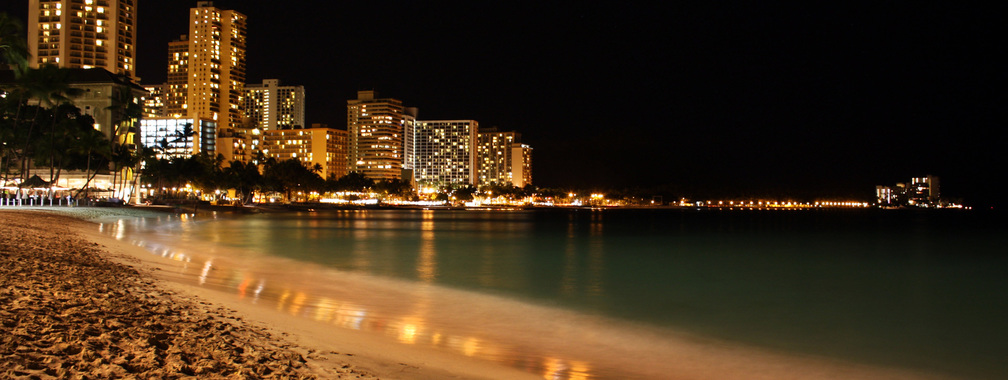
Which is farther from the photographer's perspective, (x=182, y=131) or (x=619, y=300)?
(x=182, y=131)

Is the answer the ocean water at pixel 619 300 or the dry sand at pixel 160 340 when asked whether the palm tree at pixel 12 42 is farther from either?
the dry sand at pixel 160 340

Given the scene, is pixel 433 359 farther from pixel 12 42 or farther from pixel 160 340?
pixel 12 42

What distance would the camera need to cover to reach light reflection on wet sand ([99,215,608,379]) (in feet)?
31.6

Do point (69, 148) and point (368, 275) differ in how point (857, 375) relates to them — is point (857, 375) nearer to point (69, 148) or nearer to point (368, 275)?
point (368, 275)

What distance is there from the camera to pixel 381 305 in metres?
13.9

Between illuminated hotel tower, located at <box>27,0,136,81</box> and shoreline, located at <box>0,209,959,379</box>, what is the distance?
135576 millimetres

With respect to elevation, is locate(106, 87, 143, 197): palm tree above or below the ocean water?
above

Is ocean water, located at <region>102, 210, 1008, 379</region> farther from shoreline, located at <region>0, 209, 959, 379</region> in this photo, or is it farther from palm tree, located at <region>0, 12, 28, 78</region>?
palm tree, located at <region>0, 12, 28, 78</region>

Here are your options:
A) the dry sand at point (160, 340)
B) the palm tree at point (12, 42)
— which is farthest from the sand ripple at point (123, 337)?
the palm tree at point (12, 42)

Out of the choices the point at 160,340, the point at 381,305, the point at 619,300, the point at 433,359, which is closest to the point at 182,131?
the point at 381,305

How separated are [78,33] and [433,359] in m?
148

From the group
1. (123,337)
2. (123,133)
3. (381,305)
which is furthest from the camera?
(123,133)

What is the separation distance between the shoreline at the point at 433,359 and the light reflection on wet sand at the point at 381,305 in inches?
20.3

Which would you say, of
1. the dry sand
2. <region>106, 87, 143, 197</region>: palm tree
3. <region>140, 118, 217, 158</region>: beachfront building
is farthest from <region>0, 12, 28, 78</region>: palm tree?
<region>140, 118, 217, 158</region>: beachfront building
